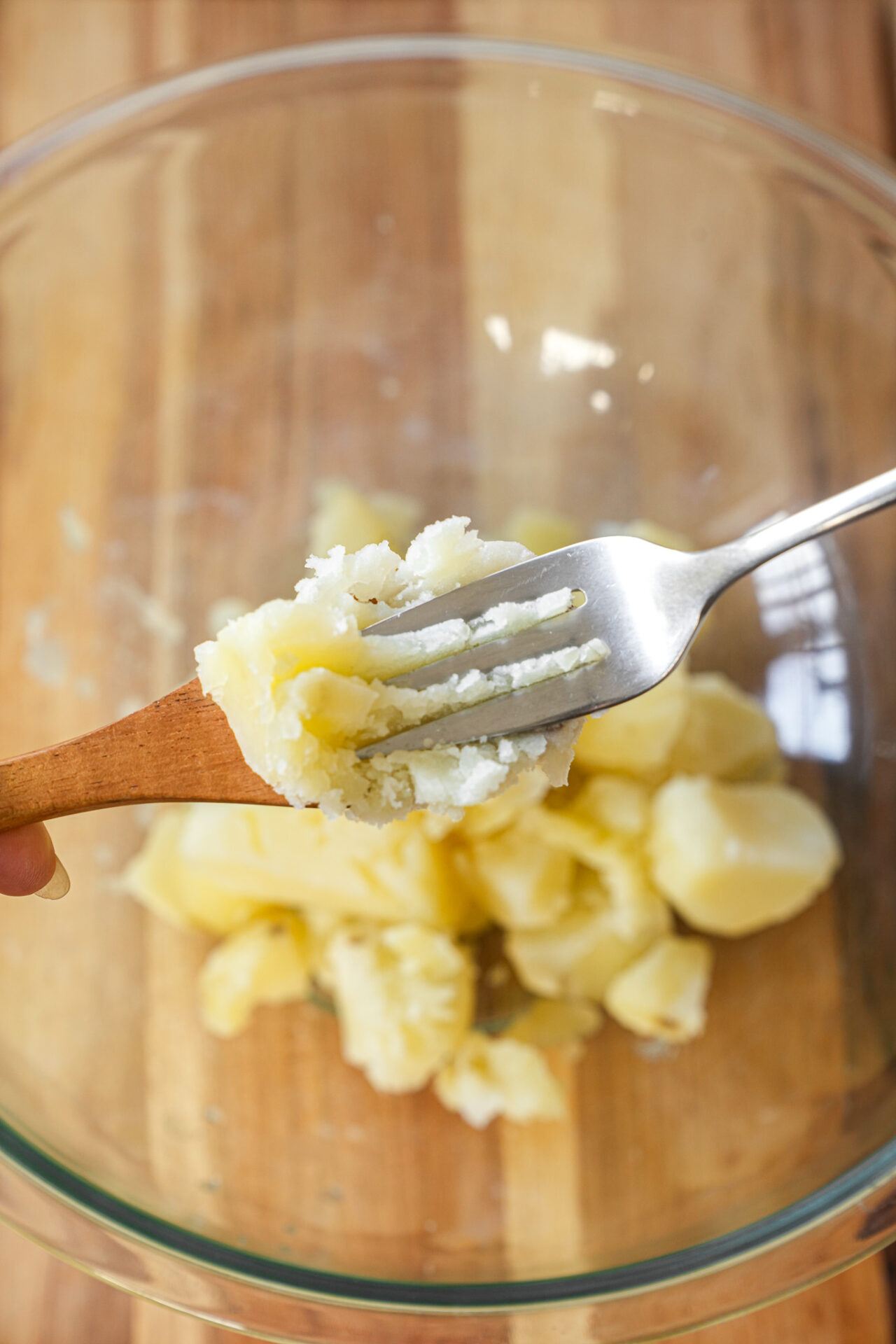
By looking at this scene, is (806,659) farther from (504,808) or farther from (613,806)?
(504,808)

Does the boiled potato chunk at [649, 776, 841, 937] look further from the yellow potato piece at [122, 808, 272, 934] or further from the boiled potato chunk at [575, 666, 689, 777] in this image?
the yellow potato piece at [122, 808, 272, 934]

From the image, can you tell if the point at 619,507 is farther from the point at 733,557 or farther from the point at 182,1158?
the point at 182,1158

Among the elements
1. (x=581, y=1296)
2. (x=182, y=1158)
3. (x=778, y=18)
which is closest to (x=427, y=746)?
(x=581, y=1296)

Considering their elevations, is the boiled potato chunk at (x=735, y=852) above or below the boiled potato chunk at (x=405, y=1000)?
above

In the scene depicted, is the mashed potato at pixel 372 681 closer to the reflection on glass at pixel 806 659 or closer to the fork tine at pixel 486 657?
the fork tine at pixel 486 657

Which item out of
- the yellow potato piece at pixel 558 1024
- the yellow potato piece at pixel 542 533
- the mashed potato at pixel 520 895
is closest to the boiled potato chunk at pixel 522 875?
the mashed potato at pixel 520 895
